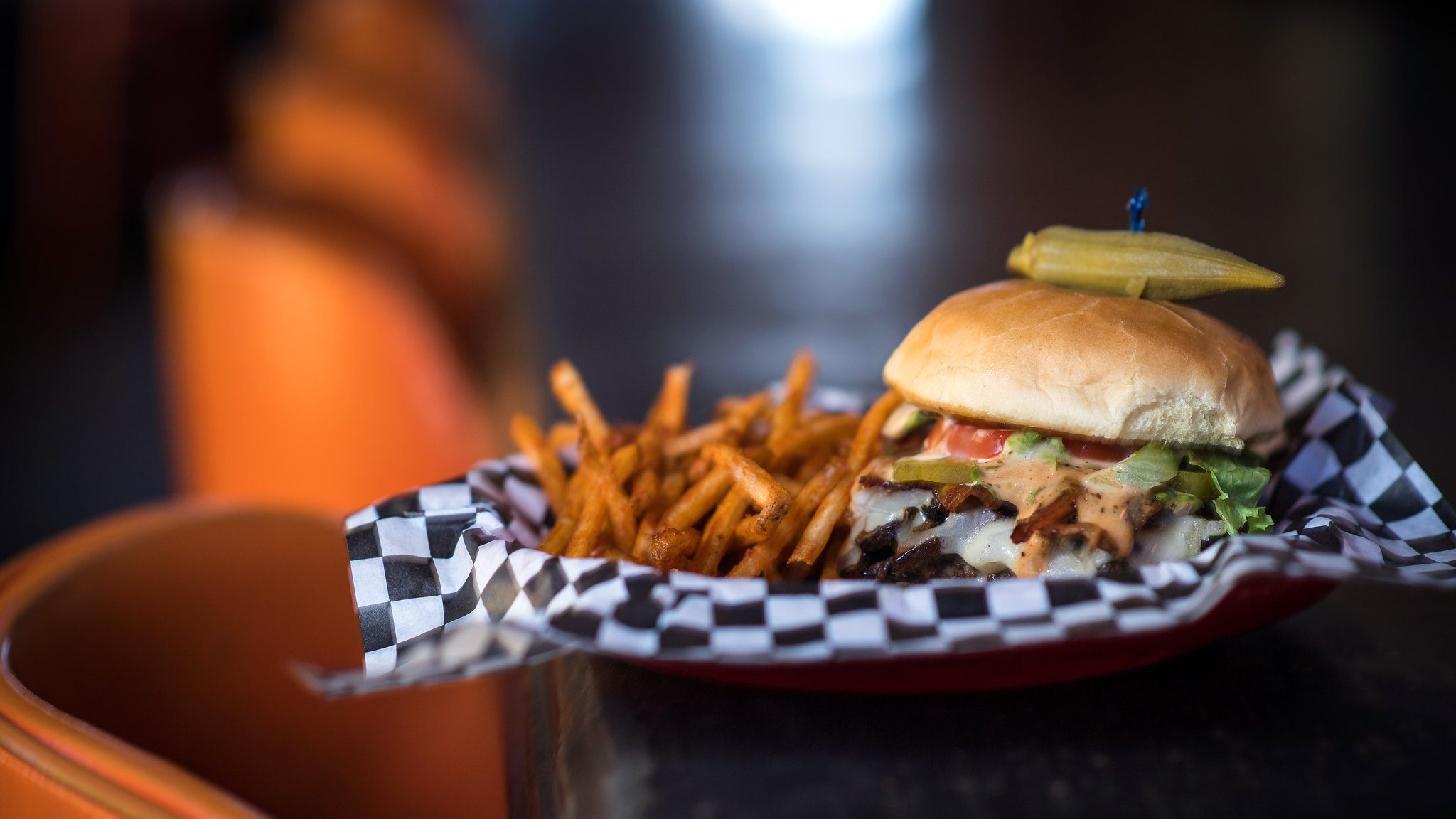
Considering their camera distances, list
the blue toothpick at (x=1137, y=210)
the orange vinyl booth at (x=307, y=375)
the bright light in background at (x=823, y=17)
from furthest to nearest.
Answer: the bright light in background at (x=823, y=17) < the orange vinyl booth at (x=307, y=375) < the blue toothpick at (x=1137, y=210)

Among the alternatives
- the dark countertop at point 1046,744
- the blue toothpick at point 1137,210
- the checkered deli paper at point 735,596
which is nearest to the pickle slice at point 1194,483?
the checkered deli paper at point 735,596

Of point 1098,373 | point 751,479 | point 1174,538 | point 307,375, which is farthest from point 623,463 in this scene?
point 307,375

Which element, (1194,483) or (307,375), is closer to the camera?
(1194,483)

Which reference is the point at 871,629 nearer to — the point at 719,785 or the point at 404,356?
the point at 719,785

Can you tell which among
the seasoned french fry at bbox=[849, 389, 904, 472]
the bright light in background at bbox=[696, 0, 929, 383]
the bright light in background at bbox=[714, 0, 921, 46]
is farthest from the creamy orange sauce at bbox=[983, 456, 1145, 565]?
the bright light in background at bbox=[714, 0, 921, 46]

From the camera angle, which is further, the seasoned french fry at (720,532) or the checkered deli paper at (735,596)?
the seasoned french fry at (720,532)

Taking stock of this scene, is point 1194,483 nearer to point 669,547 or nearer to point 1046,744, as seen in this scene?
point 1046,744

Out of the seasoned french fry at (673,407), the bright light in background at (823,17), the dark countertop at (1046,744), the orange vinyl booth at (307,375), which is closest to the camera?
the dark countertop at (1046,744)

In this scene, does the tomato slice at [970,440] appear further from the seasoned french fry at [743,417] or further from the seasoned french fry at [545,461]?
the seasoned french fry at [545,461]
